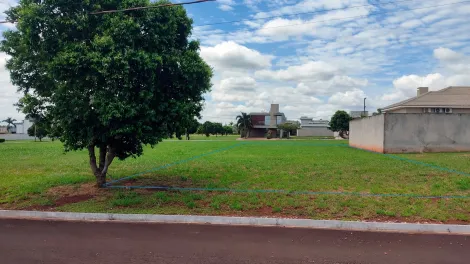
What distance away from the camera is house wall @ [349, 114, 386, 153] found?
71.9ft

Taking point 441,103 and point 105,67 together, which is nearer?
point 105,67

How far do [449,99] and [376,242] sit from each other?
34129 mm

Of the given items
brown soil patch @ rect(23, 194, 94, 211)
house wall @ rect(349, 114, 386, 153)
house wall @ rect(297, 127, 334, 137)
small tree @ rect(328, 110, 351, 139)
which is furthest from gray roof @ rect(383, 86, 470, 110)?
house wall @ rect(297, 127, 334, 137)

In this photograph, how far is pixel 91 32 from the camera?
346 inches

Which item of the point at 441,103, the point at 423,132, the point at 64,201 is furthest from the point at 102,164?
the point at 441,103

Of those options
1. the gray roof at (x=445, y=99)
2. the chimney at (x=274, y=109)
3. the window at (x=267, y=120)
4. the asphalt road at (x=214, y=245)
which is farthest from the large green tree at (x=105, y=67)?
the chimney at (x=274, y=109)

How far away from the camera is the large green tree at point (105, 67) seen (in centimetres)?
802

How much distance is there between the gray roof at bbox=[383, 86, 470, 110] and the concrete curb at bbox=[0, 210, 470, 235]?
97.6 ft

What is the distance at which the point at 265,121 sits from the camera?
80438mm

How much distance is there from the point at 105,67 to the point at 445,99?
3512 centimetres

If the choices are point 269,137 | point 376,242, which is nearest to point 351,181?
point 376,242

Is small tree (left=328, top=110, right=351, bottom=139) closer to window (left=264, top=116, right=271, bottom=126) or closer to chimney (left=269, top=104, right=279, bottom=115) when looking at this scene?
chimney (left=269, top=104, right=279, bottom=115)

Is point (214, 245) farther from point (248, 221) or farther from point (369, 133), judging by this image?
point (369, 133)

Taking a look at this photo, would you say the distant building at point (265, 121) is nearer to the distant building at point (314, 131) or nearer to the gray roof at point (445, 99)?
the distant building at point (314, 131)
